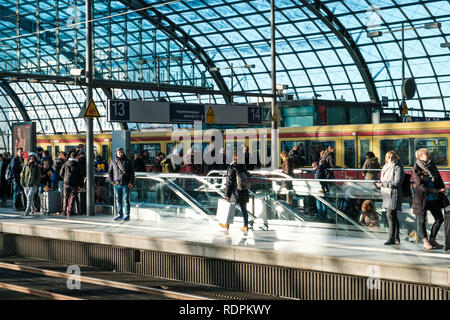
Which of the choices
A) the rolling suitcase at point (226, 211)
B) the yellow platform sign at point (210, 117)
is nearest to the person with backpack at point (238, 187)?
the rolling suitcase at point (226, 211)

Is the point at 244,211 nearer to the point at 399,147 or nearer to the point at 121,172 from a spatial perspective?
the point at 121,172

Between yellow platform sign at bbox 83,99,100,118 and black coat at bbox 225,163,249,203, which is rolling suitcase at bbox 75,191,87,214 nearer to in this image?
yellow platform sign at bbox 83,99,100,118

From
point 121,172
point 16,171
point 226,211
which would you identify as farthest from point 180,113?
point 226,211

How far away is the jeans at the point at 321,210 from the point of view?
44.8 ft

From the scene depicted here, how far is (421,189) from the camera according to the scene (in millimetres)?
11656

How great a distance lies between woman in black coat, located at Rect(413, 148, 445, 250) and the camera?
1162cm

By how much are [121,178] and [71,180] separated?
89.9 inches

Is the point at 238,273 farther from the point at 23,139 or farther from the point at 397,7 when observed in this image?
the point at 397,7

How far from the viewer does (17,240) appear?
687 inches

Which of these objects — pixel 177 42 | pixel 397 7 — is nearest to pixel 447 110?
pixel 397 7

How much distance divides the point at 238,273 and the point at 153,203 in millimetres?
5212

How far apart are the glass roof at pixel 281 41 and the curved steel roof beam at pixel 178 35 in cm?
8

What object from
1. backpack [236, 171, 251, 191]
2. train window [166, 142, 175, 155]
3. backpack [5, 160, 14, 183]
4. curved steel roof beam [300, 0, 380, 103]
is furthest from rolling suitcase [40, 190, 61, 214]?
curved steel roof beam [300, 0, 380, 103]

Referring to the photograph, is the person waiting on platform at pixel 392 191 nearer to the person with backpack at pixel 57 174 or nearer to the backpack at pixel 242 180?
the backpack at pixel 242 180
